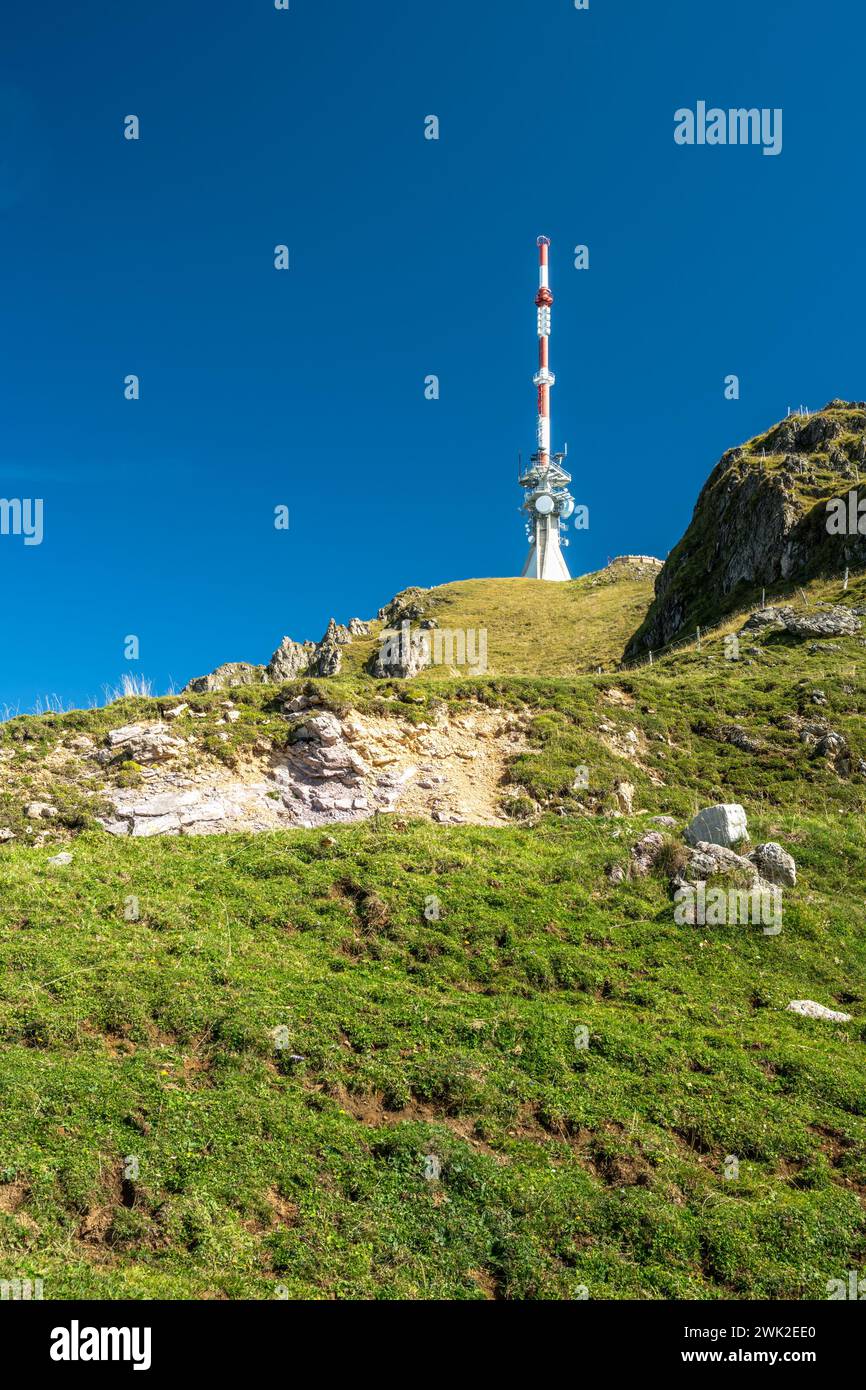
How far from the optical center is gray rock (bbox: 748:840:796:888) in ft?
57.6

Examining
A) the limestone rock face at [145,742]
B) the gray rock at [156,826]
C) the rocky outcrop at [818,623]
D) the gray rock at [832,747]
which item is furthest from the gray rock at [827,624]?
the gray rock at [156,826]

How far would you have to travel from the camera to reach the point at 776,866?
17.6m

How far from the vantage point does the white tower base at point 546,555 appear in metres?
150

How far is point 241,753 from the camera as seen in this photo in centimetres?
2295

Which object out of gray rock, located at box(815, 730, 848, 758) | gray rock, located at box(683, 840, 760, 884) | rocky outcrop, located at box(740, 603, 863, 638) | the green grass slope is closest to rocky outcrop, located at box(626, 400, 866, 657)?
the green grass slope

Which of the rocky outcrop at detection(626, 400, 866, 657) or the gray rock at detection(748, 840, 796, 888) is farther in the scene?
the rocky outcrop at detection(626, 400, 866, 657)

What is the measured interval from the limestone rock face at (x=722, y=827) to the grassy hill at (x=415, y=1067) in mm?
1744

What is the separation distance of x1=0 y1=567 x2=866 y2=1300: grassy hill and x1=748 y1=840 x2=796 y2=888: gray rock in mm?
325

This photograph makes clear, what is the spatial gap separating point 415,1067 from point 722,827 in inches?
409

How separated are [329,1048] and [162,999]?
109 inches
